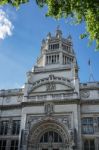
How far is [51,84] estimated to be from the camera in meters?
36.2

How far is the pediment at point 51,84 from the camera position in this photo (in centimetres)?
3538

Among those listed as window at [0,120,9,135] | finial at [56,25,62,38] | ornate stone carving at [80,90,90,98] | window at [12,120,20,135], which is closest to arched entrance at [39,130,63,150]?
window at [12,120,20,135]

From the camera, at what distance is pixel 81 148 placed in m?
29.7

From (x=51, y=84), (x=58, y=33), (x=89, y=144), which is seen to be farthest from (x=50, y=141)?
(x=58, y=33)

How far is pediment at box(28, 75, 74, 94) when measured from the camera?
35375 mm

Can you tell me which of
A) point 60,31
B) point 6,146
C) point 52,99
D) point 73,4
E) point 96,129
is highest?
point 60,31

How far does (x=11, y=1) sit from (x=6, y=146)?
26.3 metres

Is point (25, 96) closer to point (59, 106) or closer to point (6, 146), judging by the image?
point (59, 106)

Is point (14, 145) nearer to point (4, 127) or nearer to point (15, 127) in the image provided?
point (15, 127)

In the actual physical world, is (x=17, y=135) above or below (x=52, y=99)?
below

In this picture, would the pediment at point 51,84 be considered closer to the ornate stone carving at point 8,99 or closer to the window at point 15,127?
the ornate stone carving at point 8,99

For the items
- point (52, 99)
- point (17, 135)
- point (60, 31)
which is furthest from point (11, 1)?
point (60, 31)

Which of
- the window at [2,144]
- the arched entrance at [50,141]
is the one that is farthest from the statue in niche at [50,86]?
the window at [2,144]

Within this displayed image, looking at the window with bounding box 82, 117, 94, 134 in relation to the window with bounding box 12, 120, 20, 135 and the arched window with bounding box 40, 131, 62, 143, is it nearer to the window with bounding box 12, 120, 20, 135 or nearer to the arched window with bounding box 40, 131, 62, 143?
the arched window with bounding box 40, 131, 62, 143
